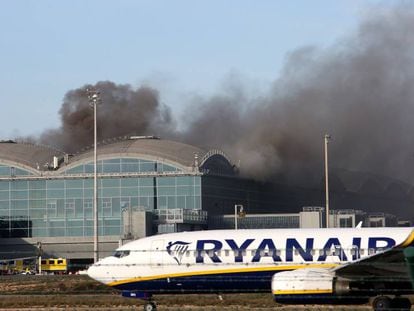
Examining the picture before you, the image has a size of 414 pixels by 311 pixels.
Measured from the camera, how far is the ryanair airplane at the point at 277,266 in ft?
137

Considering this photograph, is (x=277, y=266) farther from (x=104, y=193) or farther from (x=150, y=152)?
(x=104, y=193)

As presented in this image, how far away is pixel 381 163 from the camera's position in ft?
511

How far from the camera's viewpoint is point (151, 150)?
129 meters

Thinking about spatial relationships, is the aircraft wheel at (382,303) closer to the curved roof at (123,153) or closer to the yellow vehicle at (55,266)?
the yellow vehicle at (55,266)

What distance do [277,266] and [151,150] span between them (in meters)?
84.4

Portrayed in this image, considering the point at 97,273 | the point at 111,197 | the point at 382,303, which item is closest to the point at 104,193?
the point at 111,197

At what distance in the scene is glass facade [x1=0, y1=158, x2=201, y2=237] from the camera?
126188 mm

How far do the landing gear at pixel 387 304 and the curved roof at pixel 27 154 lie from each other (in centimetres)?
9228

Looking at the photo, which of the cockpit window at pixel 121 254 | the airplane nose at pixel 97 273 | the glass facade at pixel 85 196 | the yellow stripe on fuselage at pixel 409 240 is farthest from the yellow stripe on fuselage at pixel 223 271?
the glass facade at pixel 85 196

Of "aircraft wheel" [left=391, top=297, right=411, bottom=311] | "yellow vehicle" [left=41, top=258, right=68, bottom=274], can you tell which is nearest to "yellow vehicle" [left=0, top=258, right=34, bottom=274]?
"yellow vehicle" [left=41, top=258, right=68, bottom=274]

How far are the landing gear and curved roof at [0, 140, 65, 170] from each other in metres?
92.3

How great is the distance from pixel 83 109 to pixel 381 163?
141ft

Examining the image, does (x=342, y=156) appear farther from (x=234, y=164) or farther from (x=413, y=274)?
(x=413, y=274)

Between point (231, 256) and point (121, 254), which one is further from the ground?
point (121, 254)
